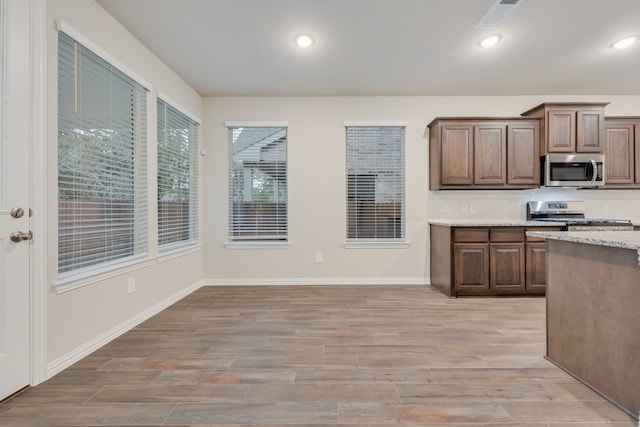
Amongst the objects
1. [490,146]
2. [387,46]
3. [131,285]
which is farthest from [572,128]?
[131,285]

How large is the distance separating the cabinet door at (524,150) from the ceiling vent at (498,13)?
171 cm

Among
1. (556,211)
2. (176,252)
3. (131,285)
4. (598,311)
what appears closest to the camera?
(598,311)

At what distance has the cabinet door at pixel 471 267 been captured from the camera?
373cm

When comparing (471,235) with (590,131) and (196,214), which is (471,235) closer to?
(590,131)

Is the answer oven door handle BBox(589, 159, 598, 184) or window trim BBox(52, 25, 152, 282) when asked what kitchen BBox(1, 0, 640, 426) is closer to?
oven door handle BBox(589, 159, 598, 184)

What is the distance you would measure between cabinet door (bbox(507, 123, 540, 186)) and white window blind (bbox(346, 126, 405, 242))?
4.36 ft

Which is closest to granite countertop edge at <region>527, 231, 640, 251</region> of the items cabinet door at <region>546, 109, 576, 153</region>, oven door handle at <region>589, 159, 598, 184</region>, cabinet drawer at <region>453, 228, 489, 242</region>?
cabinet drawer at <region>453, 228, 489, 242</region>

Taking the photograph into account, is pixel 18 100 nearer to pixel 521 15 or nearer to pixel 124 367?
pixel 124 367

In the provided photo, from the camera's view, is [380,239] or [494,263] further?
[380,239]

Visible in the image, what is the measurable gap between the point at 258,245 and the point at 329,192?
1234mm

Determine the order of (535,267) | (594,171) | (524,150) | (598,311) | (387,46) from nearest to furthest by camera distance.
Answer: (598,311) → (387,46) → (535,267) → (594,171) → (524,150)

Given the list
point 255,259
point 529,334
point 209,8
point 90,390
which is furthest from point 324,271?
point 209,8

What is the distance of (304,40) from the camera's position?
292cm

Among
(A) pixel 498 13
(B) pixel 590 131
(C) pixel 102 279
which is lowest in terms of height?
(C) pixel 102 279
